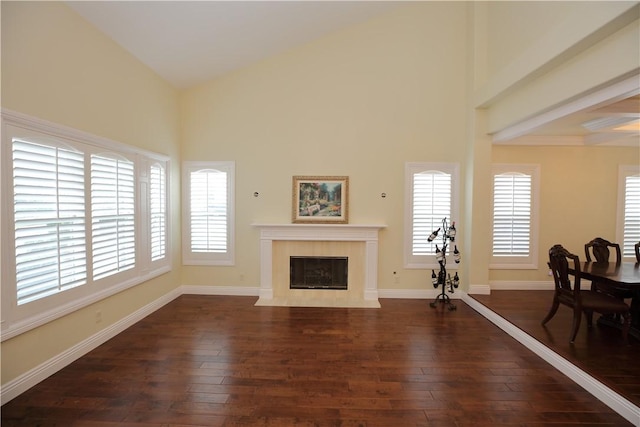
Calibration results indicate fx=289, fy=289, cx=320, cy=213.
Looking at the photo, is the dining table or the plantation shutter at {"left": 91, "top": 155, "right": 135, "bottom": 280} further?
the plantation shutter at {"left": 91, "top": 155, "right": 135, "bottom": 280}

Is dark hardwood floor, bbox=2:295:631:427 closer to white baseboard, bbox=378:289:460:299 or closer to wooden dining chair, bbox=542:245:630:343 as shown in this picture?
wooden dining chair, bbox=542:245:630:343

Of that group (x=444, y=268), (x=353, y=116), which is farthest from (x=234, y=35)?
(x=444, y=268)

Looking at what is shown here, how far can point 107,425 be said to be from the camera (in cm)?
214

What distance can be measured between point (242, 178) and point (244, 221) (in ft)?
2.45

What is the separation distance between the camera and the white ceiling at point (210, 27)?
10.4 feet

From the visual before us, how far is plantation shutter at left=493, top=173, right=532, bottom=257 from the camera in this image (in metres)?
5.12

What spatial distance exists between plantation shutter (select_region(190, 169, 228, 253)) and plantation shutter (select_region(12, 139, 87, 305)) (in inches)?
80.7

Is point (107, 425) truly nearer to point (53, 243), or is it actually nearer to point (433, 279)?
point (53, 243)

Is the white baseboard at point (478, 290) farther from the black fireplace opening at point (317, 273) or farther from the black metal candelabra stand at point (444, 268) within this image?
the black fireplace opening at point (317, 273)

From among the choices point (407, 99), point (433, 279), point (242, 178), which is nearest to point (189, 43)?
point (242, 178)

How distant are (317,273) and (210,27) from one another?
391 cm

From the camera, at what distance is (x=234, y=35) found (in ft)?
13.2

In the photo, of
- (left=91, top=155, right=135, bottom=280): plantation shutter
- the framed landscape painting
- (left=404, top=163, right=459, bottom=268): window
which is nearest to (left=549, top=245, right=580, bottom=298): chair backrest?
(left=404, top=163, right=459, bottom=268): window

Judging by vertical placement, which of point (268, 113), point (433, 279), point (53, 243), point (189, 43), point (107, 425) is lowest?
point (107, 425)
